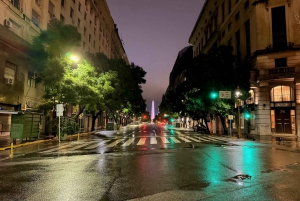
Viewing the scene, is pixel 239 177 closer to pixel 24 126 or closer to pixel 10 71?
pixel 24 126

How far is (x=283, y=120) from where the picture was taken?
3259 cm

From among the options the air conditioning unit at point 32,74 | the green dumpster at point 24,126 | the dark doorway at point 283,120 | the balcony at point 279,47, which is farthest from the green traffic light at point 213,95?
the air conditioning unit at point 32,74

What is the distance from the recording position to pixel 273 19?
3391 centimetres

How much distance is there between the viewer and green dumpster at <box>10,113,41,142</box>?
18.1m

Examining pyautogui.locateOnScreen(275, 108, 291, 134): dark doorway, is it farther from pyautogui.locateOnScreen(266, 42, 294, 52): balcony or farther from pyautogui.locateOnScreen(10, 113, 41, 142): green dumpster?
pyautogui.locateOnScreen(10, 113, 41, 142): green dumpster

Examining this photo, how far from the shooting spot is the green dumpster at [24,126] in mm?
18062

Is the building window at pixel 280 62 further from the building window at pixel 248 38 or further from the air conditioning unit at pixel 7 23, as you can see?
the air conditioning unit at pixel 7 23

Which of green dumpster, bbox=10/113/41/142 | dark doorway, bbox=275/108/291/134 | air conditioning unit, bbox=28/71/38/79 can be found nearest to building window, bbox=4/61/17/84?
air conditioning unit, bbox=28/71/38/79

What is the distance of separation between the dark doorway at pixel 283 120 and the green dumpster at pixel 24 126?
29467 millimetres

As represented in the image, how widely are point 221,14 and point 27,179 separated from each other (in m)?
51.4

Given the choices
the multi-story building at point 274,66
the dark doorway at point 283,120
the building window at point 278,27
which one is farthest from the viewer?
the building window at point 278,27

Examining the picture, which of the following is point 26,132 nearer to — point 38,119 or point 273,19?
point 38,119

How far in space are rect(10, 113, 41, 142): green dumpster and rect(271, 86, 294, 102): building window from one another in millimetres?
29097

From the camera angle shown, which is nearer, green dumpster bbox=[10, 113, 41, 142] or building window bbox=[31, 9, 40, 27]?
green dumpster bbox=[10, 113, 41, 142]
